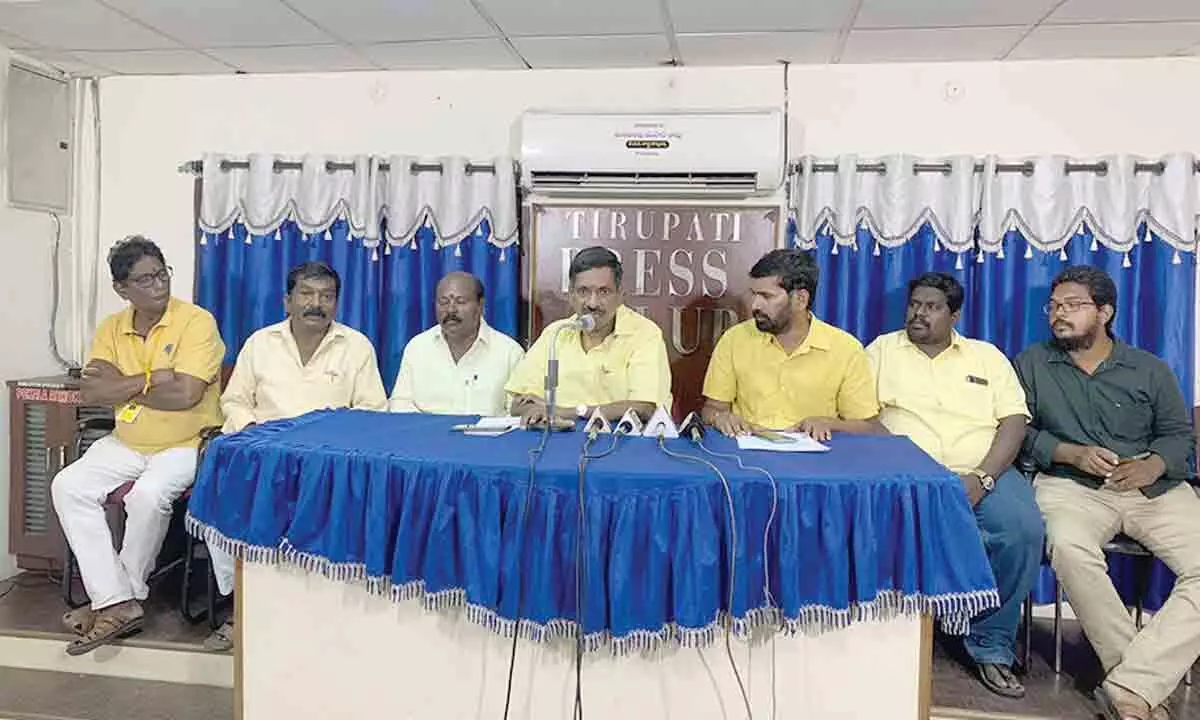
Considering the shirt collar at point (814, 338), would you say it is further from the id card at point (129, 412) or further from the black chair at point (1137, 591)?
the id card at point (129, 412)

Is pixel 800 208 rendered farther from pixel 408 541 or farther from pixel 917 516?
pixel 408 541

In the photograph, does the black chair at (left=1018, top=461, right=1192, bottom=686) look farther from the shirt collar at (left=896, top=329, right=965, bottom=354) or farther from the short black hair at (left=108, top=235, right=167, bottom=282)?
the short black hair at (left=108, top=235, right=167, bottom=282)

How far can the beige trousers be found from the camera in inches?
89.7

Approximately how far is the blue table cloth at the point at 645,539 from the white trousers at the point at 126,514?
1.08 m

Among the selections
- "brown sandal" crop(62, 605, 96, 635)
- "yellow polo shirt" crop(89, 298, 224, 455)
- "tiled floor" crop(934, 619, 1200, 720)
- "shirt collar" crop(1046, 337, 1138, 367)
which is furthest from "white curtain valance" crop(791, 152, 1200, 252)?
"brown sandal" crop(62, 605, 96, 635)

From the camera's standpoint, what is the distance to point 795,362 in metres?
2.73

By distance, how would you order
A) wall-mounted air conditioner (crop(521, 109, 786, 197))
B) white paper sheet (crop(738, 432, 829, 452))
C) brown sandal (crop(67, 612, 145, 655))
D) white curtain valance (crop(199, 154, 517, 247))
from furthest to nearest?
white curtain valance (crop(199, 154, 517, 247)), wall-mounted air conditioner (crop(521, 109, 786, 197)), brown sandal (crop(67, 612, 145, 655)), white paper sheet (crop(738, 432, 829, 452))

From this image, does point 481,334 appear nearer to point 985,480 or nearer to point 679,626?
point 679,626

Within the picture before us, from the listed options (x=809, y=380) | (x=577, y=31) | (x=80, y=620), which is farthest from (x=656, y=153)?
(x=80, y=620)

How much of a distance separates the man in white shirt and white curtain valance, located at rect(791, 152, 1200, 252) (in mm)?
1285

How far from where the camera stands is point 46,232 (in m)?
3.59

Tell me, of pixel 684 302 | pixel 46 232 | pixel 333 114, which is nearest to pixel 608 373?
pixel 684 302

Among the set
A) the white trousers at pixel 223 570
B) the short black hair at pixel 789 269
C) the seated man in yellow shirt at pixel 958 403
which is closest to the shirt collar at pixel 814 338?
the short black hair at pixel 789 269

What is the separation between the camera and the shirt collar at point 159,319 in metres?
3.00
